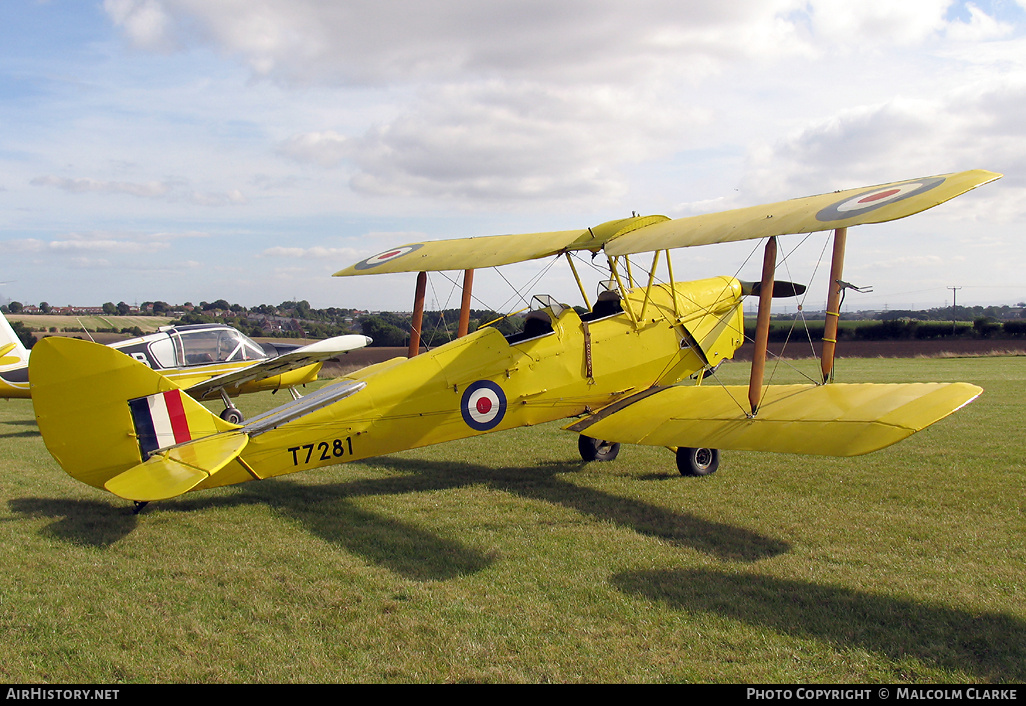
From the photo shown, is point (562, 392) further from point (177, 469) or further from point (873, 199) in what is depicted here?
point (177, 469)

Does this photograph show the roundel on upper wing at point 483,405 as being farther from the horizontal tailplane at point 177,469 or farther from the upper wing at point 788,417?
the horizontal tailplane at point 177,469

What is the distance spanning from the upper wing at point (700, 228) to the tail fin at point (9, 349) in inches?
285

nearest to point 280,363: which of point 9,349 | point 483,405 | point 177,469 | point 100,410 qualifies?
point 483,405

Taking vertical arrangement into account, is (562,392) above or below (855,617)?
above

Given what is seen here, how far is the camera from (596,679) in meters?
3.23

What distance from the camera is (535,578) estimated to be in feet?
14.9

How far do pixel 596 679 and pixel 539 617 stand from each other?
0.74 m

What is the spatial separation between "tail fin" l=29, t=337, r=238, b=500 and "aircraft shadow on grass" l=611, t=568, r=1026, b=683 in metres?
3.56

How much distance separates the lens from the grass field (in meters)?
3.41

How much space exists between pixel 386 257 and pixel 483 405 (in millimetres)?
3278

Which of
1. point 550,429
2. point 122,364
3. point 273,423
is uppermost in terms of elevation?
point 122,364

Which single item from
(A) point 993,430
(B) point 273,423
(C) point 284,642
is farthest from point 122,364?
(A) point 993,430
